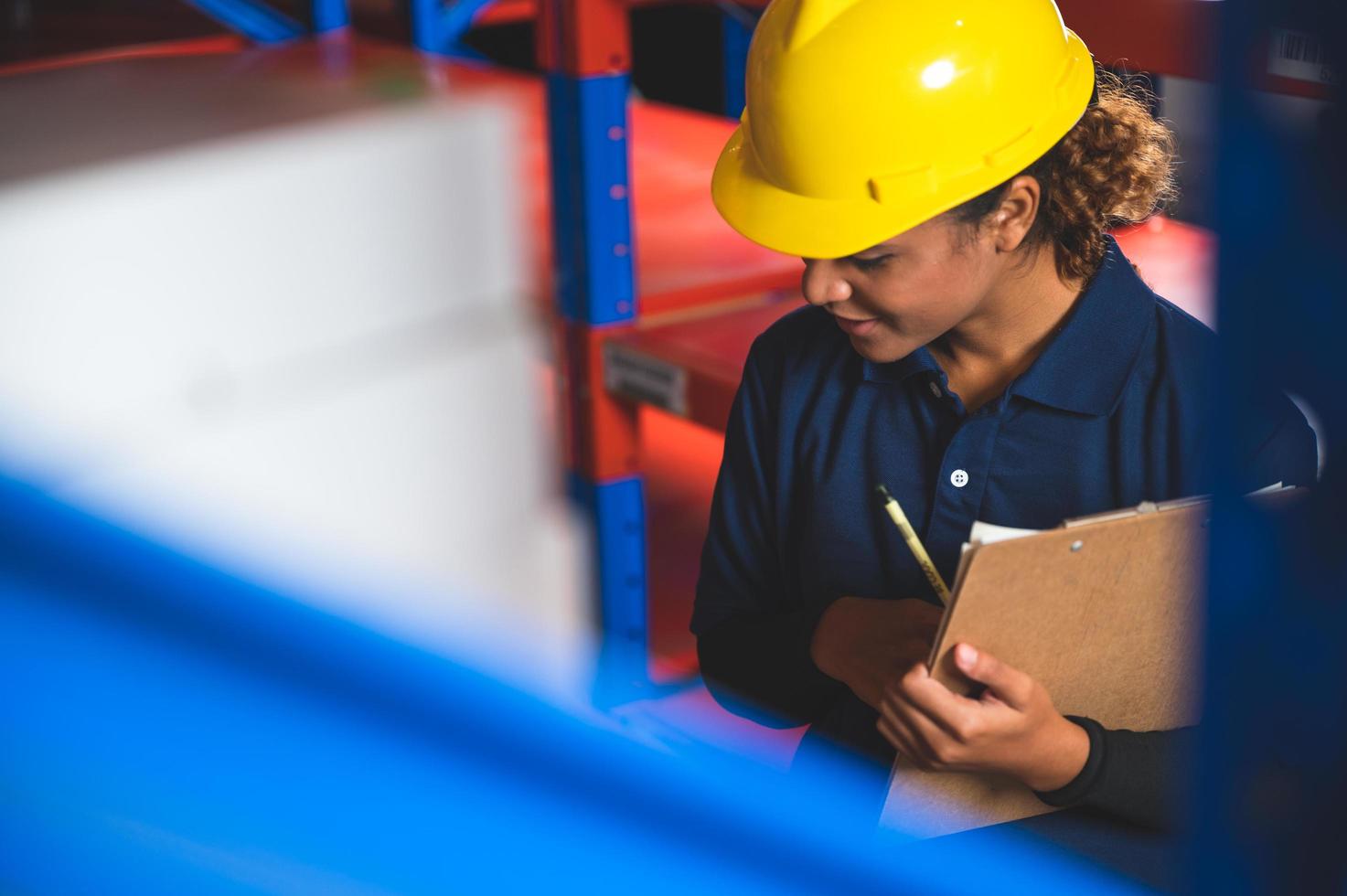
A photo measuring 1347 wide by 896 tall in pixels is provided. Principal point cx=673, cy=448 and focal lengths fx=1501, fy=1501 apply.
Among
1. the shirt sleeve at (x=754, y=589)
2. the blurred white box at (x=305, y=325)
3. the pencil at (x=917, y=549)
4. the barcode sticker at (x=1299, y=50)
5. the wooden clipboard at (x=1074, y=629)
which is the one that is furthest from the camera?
the blurred white box at (x=305, y=325)

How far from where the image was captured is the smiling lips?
3.93ft

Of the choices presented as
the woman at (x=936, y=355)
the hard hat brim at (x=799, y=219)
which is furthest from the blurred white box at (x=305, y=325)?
the hard hat brim at (x=799, y=219)

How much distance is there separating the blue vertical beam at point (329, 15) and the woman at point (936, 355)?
90.3 inches

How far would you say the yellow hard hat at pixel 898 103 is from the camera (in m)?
1.12

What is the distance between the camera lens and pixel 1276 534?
0.43 m

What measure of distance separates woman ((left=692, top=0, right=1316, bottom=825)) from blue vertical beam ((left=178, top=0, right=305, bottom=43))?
7.44 feet

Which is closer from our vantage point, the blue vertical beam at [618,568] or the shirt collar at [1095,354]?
the shirt collar at [1095,354]

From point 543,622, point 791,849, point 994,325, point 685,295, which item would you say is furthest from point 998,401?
point 543,622

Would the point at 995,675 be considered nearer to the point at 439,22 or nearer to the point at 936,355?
the point at 936,355

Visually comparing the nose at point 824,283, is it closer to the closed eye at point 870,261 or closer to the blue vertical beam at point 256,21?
the closed eye at point 870,261

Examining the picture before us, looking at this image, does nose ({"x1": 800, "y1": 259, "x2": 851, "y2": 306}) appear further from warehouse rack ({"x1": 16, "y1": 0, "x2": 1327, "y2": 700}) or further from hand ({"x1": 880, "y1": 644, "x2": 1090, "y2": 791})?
warehouse rack ({"x1": 16, "y1": 0, "x2": 1327, "y2": 700})

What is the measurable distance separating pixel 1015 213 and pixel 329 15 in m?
2.54

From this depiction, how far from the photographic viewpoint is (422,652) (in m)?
0.29

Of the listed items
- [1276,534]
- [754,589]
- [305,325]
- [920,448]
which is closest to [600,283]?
[305,325]
